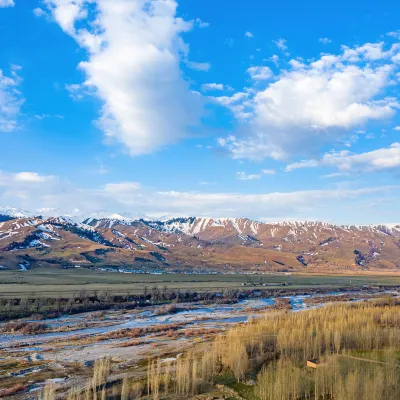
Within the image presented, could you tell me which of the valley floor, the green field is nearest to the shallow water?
the valley floor

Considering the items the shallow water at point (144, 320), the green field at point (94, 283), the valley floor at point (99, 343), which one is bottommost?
the shallow water at point (144, 320)

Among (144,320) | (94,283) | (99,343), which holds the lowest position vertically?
(144,320)

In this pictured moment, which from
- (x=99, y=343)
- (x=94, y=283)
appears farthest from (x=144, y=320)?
(x=94, y=283)

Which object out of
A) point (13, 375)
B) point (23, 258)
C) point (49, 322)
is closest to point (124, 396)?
point (13, 375)

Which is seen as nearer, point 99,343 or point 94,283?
point 99,343

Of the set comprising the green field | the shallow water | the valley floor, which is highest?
the green field

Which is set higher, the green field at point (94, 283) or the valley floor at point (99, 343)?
the green field at point (94, 283)

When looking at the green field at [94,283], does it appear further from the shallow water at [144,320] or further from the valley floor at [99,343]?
the valley floor at [99,343]

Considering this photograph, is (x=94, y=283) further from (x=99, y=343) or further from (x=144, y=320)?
(x=99, y=343)

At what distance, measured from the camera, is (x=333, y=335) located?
34531mm

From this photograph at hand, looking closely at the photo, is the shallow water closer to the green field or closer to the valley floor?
the valley floor

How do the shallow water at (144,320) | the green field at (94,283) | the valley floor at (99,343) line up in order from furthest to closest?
the green field at (94,283) → the shallow water at (144,320) → the valley floor at (99,343)

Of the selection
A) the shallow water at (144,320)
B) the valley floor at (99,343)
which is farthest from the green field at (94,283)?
the valley floor at (99,343)

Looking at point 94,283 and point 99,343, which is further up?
point 94,283
